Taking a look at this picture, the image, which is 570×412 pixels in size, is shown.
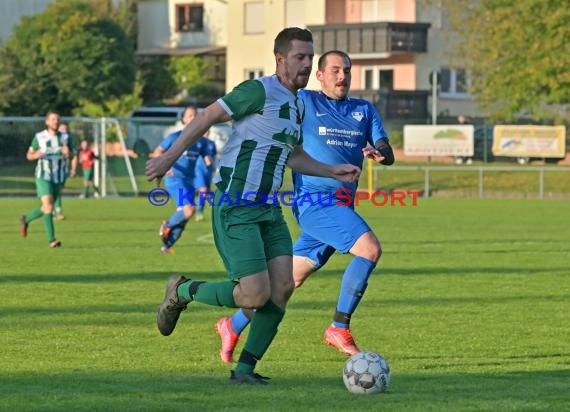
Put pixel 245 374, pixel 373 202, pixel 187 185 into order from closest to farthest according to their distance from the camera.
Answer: pixel 245 374
pixel 187 185
pixel 373 202

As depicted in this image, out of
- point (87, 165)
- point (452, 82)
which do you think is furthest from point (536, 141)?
point (452, 82)

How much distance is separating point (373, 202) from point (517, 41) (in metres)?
11.3

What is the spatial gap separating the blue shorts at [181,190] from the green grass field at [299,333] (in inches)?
30.0

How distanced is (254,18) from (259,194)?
62496mm

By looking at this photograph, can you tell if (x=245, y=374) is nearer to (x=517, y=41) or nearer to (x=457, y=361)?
(x=457, y=361)

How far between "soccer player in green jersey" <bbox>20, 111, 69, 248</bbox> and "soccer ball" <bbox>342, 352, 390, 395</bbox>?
12.5 meters

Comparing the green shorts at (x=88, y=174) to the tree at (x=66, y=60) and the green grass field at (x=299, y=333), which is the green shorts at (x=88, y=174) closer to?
the green grass field at (x=299, y=333)

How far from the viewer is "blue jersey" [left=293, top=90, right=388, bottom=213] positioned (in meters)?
10.2

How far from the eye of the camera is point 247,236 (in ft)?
26.2

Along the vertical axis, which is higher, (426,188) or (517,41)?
(517,41)

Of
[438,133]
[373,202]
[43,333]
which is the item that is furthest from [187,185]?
[438,133]

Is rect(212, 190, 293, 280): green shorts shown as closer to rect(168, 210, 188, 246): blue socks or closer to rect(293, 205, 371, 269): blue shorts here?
rect(293, 205, 371, 269): blue shorts

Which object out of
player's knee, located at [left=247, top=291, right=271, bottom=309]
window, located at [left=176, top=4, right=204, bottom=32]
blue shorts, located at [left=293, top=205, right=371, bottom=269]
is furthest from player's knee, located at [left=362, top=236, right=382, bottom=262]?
window, located at [left=176, top=4, right=204, bottom=32]

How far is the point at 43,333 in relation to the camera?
34.7 ft
